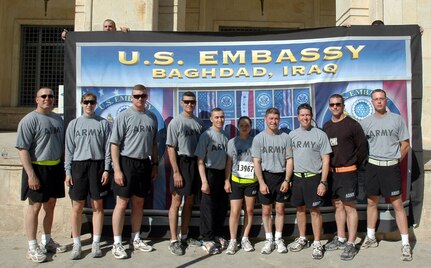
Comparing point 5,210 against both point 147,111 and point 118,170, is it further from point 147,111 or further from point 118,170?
point 147,111

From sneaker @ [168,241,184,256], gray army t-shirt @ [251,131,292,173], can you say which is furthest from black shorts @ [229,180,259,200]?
sneaker @ [168,241,184,256]

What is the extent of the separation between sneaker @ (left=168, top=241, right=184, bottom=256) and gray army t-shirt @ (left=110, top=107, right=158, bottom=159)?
110cm

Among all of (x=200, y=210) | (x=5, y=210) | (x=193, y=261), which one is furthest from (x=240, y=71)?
(x=5, y=210)

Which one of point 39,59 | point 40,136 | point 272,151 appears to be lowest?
point 272,151

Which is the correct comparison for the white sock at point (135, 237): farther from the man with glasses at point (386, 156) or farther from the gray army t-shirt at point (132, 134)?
the man with glasses at point (386, 156)

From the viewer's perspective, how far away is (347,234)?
5.40 metres

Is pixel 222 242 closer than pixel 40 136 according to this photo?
No

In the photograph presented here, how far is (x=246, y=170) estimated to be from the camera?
16.1 feet

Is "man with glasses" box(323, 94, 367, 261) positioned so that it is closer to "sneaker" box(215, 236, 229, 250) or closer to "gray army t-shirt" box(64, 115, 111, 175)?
"sneaker" box(215, 236, 229, 250)

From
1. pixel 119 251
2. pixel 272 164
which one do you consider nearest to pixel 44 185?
pixel 119 251

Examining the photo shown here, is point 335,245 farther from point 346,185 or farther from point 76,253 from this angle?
point 76,253

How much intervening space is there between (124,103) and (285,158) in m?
2.19

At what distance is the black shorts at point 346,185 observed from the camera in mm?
4746

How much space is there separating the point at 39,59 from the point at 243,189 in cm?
1086
